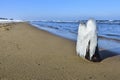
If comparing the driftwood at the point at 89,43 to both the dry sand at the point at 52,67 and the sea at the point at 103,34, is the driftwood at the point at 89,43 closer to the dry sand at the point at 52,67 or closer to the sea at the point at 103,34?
the dry sand at the point at 52,67

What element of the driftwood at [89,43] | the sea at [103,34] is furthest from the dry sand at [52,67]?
the sea at [103,34]

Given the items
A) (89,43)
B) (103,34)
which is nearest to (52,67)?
(89,43)

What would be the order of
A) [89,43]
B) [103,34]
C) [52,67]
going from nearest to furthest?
1. [52,67]
2. [89,43]
3. [103,34]

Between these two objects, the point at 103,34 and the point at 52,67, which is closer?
the point at 52,67

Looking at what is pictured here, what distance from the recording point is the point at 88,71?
793 centimetres

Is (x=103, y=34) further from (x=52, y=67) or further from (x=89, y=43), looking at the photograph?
(x=52, y=67)

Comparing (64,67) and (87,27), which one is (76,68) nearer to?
(64,67)

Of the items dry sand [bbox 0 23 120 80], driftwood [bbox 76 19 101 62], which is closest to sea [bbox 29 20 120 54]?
driftwood [bbox 76 19 101 62]

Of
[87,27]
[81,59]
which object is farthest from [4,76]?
[87,27]

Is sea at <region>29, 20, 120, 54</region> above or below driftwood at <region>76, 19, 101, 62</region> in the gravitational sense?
below

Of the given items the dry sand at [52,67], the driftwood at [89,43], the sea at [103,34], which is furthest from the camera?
the sea at [103,34]

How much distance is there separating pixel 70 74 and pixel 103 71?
1.12m

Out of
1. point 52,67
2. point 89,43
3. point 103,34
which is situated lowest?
point 103,34

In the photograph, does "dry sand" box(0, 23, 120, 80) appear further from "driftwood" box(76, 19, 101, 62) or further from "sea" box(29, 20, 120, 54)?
"sea" box(29, 20, 120, 54)
